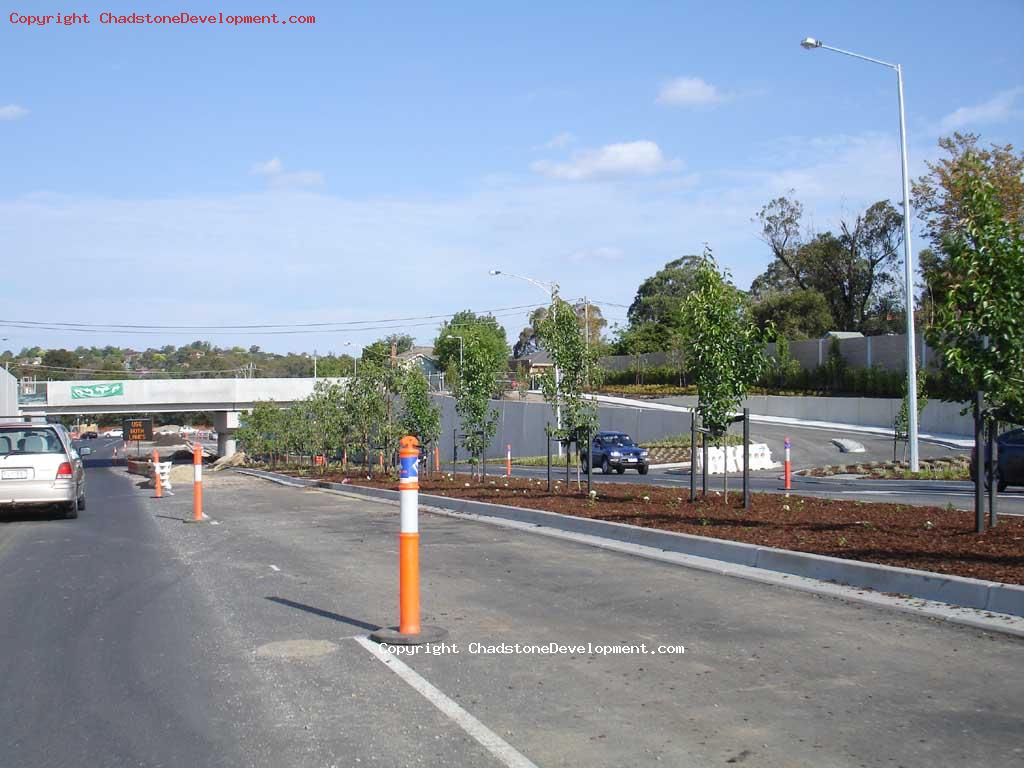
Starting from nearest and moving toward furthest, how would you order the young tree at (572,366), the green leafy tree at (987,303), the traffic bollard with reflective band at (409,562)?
the traffic bollard with reflective band at (409,562)
the green leafy tree at (987,303)
the young tree at (572,366)

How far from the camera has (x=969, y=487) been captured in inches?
944

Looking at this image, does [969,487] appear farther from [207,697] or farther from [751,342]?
[207,697]

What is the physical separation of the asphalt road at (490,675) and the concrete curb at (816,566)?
0.69 m

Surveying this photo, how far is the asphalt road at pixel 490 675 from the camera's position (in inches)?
212

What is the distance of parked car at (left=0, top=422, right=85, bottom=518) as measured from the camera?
1762cm

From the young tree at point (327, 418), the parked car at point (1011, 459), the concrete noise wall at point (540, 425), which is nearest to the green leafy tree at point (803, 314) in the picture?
the concrete noise wall at point (540, 425)

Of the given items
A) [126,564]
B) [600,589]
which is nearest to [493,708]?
[600,589]

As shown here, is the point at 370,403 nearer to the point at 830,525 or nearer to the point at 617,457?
the point at 617,457

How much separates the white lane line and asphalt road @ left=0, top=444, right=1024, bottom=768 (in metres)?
0.03

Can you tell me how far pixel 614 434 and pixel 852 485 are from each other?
13.7 meters

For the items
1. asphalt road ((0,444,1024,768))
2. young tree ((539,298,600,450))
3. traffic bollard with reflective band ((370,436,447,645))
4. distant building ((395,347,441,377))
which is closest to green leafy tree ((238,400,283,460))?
distant building ((395,347,441,377))

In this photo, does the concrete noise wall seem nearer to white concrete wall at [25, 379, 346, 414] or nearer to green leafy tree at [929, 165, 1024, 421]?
white concrete wall at [25, 379, 346, 414]
